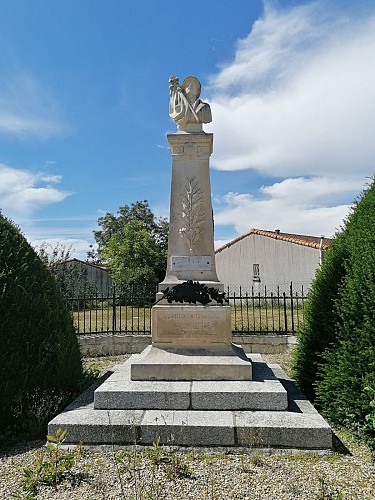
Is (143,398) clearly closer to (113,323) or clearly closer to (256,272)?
(113,323)

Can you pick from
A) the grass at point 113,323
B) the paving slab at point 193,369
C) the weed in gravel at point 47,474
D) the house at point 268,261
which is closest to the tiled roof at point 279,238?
the house at point 268,261

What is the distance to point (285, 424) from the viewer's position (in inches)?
152

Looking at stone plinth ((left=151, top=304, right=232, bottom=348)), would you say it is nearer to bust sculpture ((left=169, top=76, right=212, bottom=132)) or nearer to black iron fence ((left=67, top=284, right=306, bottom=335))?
black iron fence ((left=67, top=284, right=306, bottom=335))

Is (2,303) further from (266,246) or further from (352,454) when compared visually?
(266,246)

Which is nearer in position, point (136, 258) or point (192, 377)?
point (192, 377)

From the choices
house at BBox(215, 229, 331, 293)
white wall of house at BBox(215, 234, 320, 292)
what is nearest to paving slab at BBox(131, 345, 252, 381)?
house at BBox(215, 229, 331, 293)

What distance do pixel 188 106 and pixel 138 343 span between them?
20.5 feet

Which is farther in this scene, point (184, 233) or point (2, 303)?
point (184, 233)

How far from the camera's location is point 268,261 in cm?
2416

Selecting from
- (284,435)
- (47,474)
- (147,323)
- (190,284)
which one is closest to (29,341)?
(47,474)

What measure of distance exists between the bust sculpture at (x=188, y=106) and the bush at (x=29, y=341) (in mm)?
2869

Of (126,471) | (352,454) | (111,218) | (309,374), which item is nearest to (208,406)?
(126,471)

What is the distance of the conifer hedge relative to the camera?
13.5ft

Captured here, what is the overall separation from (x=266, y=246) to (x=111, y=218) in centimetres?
2195
